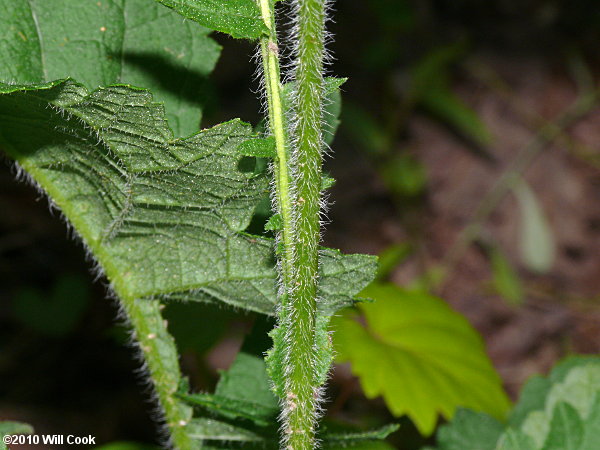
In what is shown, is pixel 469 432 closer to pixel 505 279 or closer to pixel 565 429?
pixel 565 429

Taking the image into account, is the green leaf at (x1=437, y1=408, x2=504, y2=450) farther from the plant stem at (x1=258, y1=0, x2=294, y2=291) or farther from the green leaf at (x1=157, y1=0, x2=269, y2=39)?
Answer: the green leaf at (x1=157, y1=0, x2=269, y2=39)

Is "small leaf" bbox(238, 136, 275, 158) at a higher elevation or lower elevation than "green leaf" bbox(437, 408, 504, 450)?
higher

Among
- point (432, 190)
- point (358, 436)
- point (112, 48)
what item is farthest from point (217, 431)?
point (432, 190)

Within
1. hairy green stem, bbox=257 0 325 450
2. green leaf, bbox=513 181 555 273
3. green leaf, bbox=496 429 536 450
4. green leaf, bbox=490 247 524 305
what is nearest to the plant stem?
hairy green stem, bbox=257 0 325 450

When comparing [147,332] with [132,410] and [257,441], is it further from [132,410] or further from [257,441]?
[132,410]

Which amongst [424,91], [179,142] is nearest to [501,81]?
[424,91]

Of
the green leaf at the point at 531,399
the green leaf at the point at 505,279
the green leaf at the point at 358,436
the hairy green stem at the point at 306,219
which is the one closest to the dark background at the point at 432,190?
the green leaf at the point at 505,279
